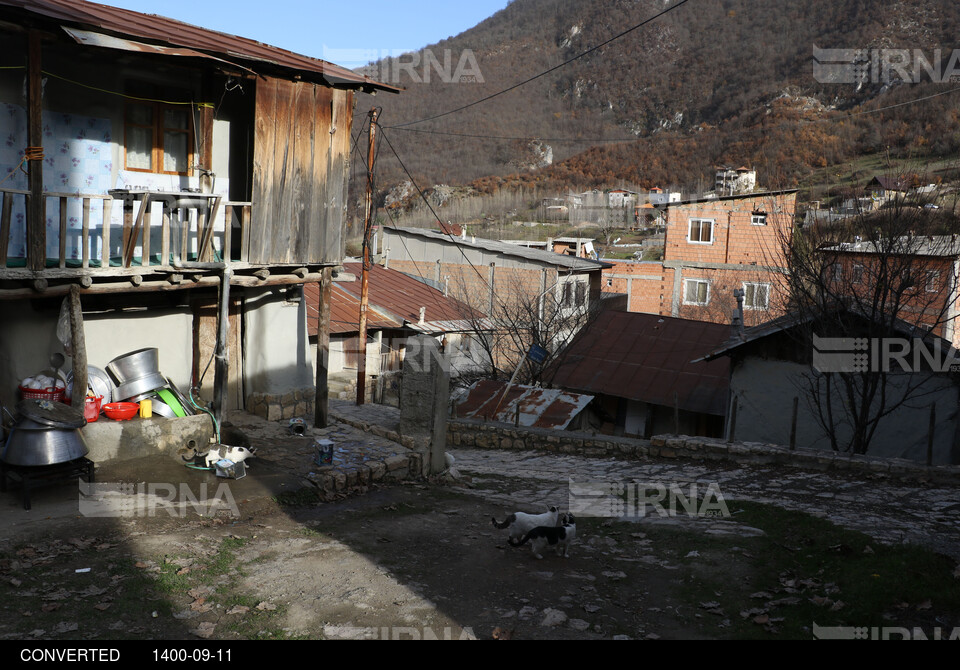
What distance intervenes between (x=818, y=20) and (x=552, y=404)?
3782 inches

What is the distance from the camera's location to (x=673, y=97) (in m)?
95.1

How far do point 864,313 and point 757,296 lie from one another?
19372 millimetres

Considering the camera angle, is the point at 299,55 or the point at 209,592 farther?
the point at 299,55

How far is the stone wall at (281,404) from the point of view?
12617mm

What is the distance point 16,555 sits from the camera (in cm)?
686

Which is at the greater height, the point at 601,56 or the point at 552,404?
the point at 601,56

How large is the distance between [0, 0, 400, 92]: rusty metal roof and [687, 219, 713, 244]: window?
25465 mm

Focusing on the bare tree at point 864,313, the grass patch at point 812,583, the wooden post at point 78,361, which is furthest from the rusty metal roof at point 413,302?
the grass patch at point 812,583

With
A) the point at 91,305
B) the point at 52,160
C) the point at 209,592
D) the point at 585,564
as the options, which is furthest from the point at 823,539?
the point at 52,160

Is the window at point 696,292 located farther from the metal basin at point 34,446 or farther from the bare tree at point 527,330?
the metal basin at point 34,446

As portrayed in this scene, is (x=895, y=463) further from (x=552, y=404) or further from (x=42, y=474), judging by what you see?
(x=42, y=474)

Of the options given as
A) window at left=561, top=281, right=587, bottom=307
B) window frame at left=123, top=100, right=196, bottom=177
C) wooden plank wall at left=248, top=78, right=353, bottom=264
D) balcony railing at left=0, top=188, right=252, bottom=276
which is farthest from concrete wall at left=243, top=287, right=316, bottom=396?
window at left=561, top=281, right=587, bottom=307

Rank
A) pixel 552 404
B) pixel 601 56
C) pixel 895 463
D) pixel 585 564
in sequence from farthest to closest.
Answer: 1. pixel 601 56
2. pixel 552 404
3. pixel 895 463
4. pixel 585 564

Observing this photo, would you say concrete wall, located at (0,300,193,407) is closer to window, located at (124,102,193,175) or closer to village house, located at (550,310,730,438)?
window, located at (124,102,193,175)
